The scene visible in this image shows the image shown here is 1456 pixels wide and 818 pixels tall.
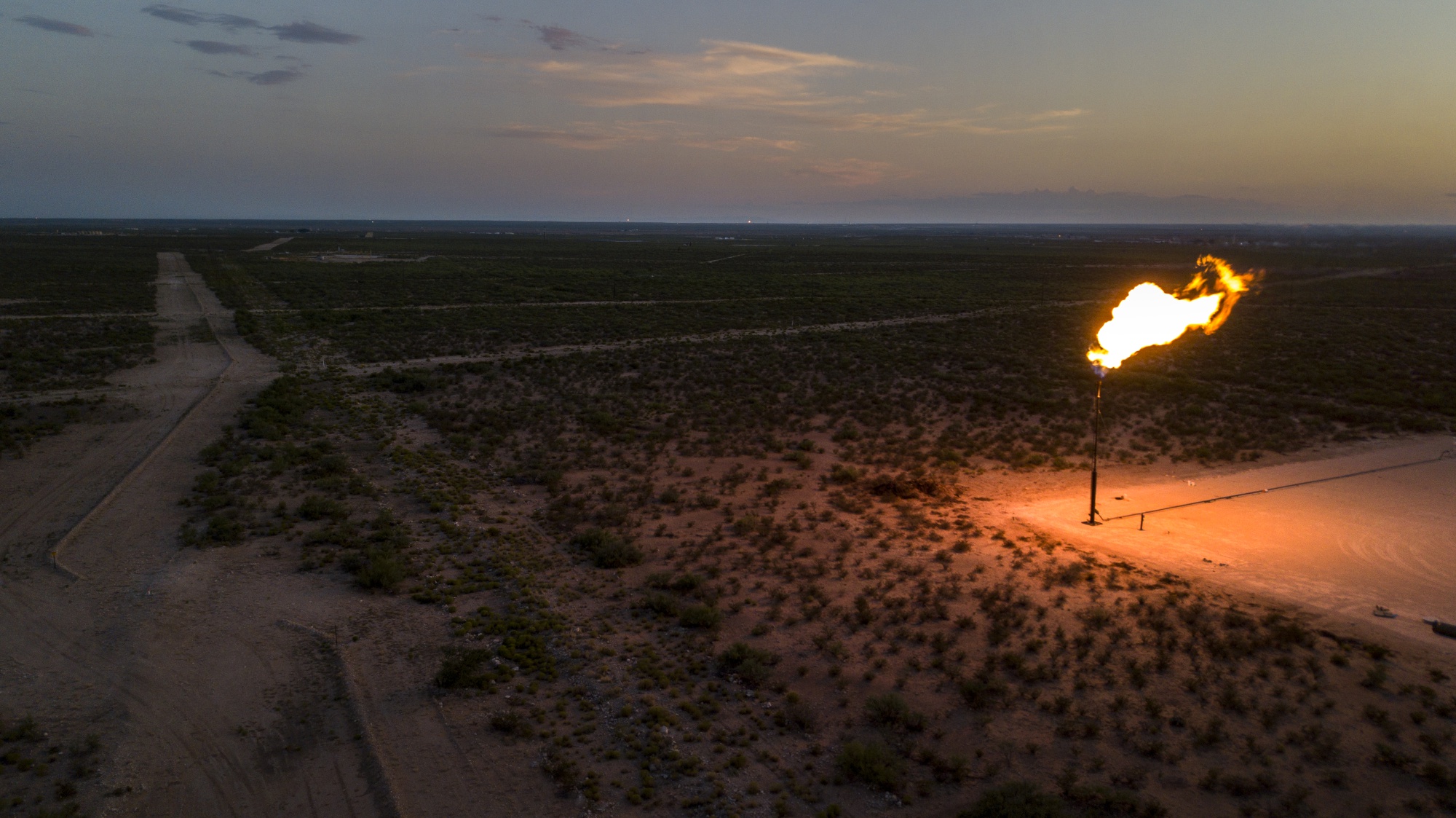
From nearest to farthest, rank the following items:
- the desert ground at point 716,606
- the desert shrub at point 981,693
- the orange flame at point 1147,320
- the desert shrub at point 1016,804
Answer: the desert shrub at point 1016,804, the desert ground at point 716,606, the desert shrub at point 981,693, the orange flame at point 1147,320

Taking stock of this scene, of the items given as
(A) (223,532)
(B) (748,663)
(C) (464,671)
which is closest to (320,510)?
(A) (223,532)

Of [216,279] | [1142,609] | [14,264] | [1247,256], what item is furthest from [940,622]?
[14,264]

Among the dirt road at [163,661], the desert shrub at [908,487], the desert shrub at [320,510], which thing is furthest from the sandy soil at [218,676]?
the desert shrub at [908,487]

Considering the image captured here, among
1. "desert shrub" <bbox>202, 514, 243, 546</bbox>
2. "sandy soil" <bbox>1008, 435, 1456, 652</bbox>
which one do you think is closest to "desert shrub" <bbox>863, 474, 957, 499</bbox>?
"sandy soil" <bbox>1008, 435, 1456, 652</bbox>

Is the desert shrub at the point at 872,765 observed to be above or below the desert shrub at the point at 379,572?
below

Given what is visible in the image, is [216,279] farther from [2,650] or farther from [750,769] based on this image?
[750,769]

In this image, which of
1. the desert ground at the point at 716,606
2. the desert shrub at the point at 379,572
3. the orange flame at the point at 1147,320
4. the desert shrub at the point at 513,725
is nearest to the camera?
the desert ground at the point at 716,606

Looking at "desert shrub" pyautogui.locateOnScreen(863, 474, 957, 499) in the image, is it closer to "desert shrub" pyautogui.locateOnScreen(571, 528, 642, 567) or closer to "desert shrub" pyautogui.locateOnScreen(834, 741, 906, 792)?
"desert shrub" pyautogui.locateOnScreen(571, 528, 642, 567)

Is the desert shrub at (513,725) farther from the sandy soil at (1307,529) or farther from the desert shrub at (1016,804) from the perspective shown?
the sandy soil at (1307,529)

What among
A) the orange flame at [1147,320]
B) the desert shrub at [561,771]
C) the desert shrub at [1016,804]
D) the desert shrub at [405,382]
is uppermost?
the orange flame at [1147,320]
